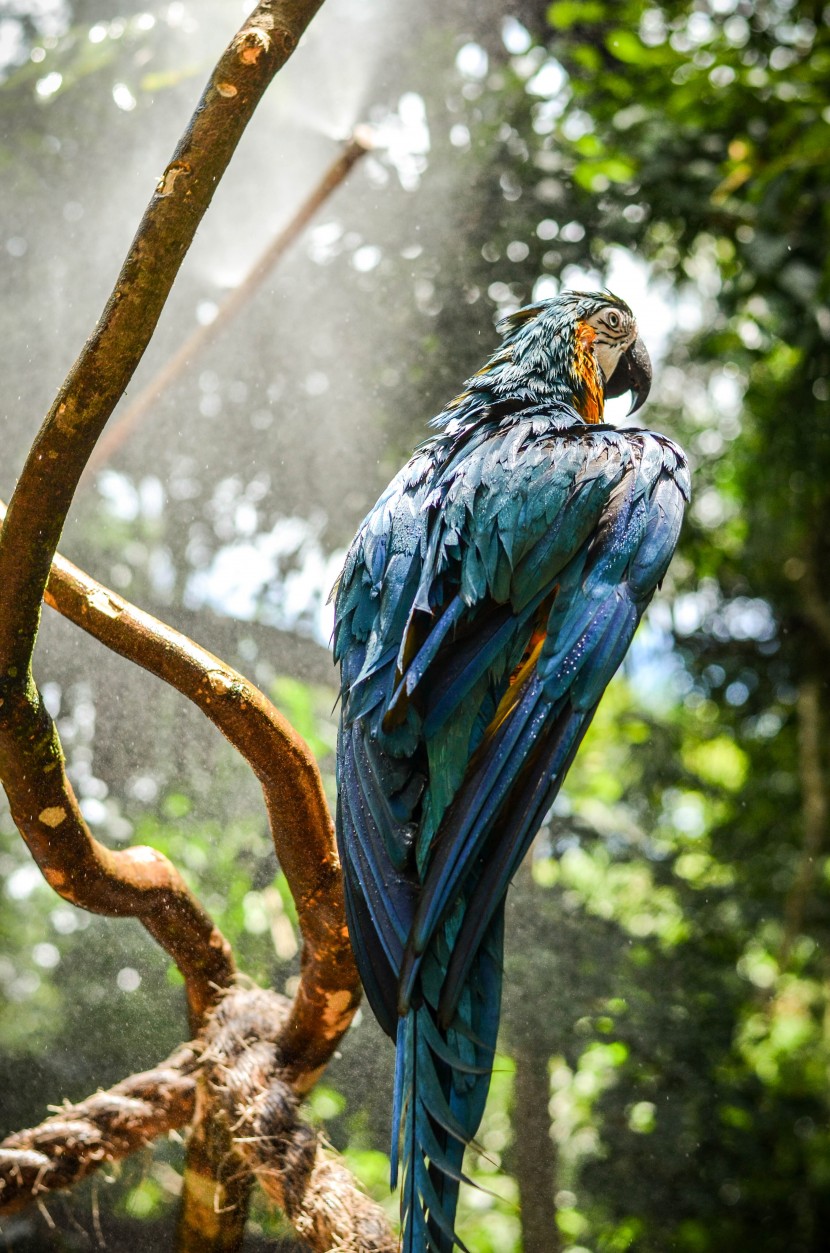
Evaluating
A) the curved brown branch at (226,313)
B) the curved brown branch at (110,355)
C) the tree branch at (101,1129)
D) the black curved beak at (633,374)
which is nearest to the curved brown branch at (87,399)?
the curved brown branch at (110,355)

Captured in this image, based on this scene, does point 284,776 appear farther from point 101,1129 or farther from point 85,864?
point 101,1129

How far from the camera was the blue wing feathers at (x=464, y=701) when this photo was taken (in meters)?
0.61

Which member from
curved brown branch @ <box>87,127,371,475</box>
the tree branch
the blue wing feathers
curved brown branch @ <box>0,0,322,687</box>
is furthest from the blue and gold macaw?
curved brown branch @ <box>87,127,371,475</box>

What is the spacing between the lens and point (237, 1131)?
90cm

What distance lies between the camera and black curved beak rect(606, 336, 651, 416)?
3.36 ft

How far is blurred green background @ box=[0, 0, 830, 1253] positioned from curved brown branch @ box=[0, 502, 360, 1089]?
10.2 inches

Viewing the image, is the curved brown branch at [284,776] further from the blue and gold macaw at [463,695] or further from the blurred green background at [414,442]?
the blurred green background at [414,442]

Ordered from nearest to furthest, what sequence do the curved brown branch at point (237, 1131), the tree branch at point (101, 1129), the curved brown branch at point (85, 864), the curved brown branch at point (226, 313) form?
the curved brown branch at point (85, 864) < the curved brown branch at point (237, 1131) < the tree branch at point (101, 1129) < the curved brown branch at point (226, 313)

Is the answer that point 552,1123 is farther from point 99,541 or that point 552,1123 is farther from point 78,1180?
point 99,541

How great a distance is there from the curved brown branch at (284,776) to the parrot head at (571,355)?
1.20ft

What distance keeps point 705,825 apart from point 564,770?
1.49 m

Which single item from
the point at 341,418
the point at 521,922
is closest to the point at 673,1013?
the point at 521,922

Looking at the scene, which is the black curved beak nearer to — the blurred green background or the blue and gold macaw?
the blue and gold macaw

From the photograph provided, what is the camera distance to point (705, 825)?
80.0 inches
